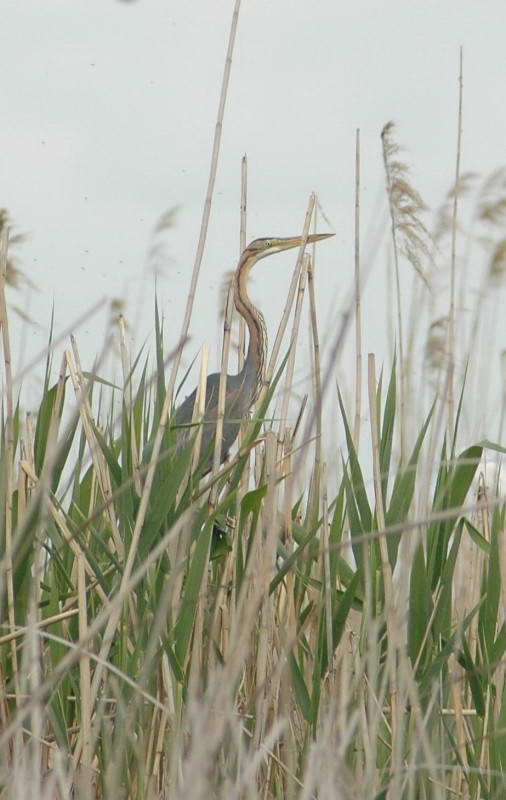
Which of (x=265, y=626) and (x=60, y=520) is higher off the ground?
(x=60, y=520)

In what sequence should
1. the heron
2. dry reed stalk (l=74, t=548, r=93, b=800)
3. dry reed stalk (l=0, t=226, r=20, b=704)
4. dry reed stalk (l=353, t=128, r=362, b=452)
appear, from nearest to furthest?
dry reed stalk (l=74, t=548, r=93, b=800) < dry reed stalk (l=0, t=226, r=20, b=704) < dry reed stalk (l=353, t=128, r=362, b=452) < the heron

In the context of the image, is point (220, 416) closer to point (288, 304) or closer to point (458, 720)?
point (288, 304)

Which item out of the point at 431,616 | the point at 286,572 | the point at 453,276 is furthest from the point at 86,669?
the point at 453,276

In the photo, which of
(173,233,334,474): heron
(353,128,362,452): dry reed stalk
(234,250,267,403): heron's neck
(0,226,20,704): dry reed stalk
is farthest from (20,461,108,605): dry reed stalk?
(234,250,267,403): heron's neck

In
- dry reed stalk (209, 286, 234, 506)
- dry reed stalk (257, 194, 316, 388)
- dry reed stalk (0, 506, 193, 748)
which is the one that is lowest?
dry reed stalk (0, 506, 193, 748)

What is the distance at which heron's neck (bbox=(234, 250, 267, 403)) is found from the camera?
3.51m

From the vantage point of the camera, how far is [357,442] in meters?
1.97

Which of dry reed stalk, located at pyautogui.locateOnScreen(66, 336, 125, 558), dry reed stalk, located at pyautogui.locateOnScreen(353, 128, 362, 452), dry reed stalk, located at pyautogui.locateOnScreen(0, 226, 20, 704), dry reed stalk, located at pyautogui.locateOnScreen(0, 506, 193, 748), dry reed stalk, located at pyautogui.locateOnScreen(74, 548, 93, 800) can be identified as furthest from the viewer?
dry reed stalk, located at pyautogui.locateOnScreen(353, 128, 362, 452)

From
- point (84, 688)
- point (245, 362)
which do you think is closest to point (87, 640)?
point (84, 688)

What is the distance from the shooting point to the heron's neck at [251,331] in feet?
11.5

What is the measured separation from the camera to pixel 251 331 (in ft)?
11.8

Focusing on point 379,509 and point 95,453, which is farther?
point 95,453

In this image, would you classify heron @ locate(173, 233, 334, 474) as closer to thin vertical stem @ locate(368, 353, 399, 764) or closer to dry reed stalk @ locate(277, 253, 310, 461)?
dry reed stalk @ locate(277, 253, 310, 461)

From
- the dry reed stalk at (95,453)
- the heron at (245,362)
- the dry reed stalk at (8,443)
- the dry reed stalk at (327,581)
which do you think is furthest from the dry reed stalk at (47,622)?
the heron at (245,362)
